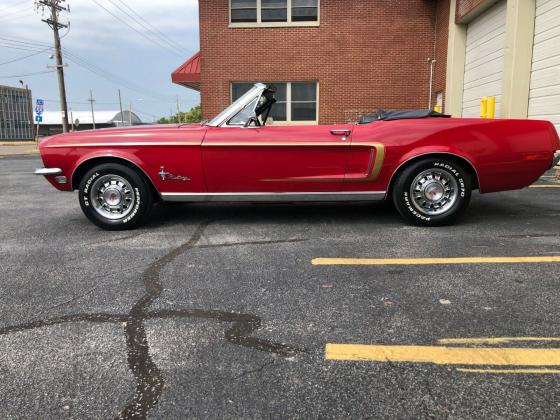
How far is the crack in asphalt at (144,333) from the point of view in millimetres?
2115

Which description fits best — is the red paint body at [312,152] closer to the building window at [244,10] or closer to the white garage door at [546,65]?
the white garage door at [546,65]

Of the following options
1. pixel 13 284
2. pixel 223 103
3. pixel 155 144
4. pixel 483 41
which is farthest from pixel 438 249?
pixel 223 103

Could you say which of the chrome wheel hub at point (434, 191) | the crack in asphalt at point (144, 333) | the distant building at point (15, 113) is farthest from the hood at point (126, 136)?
the distant building at point (15, 113)

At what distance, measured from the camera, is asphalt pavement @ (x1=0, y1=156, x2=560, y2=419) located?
82.2 inches

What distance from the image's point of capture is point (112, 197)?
5277 mm

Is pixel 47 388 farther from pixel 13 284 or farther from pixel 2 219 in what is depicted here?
pixel 2 219

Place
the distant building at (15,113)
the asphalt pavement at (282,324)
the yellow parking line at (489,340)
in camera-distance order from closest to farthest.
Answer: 1. the asphalt pavement at (282,324)
2. the yellow parking line at (489,340)
3. the distant building at (15,113)

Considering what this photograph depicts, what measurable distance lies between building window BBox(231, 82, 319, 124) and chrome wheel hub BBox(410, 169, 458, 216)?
11222mm

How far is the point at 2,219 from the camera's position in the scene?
6172mm

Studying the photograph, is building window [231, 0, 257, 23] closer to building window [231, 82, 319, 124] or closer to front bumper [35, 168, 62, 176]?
building window [231, 82, 319, 124]

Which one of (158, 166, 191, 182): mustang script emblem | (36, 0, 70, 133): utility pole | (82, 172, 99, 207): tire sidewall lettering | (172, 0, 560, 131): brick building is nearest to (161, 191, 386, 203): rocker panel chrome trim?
(158, 166, 191, 182): mustang script emblem

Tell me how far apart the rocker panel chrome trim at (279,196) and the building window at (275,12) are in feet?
38.8

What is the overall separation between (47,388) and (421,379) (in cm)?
167

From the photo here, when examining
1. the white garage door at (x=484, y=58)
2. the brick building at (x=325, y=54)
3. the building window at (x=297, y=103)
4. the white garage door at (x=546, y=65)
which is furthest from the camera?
the building window at (x=297, y=103)
